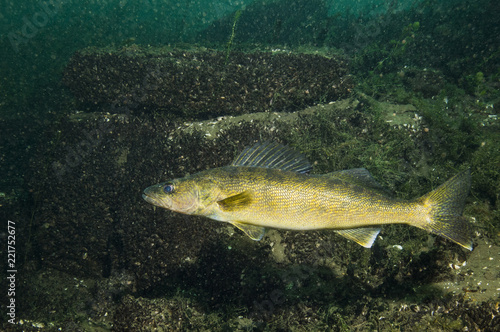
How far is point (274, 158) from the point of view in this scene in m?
3.39

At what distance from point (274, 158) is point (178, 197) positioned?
4.67 ft

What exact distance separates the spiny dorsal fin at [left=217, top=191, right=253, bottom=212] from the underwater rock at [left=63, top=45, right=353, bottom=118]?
3.83m

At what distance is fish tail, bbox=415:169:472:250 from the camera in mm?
2830

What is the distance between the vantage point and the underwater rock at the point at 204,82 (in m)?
6.37

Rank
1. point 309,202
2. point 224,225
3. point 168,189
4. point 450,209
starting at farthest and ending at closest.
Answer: point 224,225, point 168,189, point 309,202, point 450,209

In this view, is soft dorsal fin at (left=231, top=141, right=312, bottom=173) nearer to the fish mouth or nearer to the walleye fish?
the walleye fish

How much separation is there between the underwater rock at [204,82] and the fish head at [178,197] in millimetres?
3637

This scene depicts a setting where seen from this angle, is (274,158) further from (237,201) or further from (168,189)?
(168,189)

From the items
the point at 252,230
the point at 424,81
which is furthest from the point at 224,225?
Answer: the point at 424,81

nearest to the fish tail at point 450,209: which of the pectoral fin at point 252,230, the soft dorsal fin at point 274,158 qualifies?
the soft dorsal fin at point 274,158

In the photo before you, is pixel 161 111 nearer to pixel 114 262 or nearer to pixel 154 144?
pixel 154 144

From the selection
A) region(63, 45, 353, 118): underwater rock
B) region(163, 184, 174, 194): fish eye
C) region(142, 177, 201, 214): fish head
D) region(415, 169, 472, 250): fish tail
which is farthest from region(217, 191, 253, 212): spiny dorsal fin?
region(63, 45, 353, 118): underwater rock

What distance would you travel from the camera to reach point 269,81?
6473 millimetres

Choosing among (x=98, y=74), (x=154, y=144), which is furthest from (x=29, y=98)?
(x=154, y=144)
